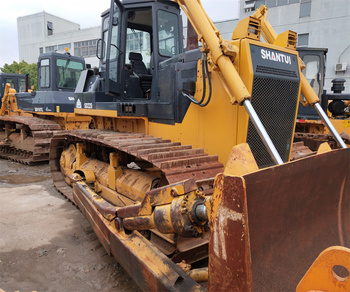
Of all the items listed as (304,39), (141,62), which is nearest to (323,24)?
(304,39)

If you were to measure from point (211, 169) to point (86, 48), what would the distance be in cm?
3364

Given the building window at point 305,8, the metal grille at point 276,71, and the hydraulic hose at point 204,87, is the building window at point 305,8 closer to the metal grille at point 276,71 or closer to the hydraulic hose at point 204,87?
the metal grille at point 276,71

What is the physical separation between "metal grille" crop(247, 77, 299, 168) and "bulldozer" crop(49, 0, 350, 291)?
0.4 inches

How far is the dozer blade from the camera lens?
144cm

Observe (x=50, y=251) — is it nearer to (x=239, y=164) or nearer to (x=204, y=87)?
(x=204, y=87)

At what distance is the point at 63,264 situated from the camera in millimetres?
2980

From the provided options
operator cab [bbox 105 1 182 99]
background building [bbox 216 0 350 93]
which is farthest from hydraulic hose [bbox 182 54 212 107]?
background building [bbox 216 0 350 93]

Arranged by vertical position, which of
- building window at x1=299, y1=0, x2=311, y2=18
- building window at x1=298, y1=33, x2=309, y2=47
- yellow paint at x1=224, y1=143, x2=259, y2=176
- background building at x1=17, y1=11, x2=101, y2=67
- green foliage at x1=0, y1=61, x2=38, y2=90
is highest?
background building at x1=17, y1=11, x2=101, y2=67

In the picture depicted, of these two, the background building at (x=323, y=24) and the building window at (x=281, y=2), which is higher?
the building window at (x=281, y=2)

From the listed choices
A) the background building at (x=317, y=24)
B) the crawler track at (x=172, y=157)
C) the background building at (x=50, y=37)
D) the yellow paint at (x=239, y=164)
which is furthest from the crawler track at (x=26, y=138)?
the background building at (x=50, y=37)

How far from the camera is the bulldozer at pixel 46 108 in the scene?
27.6 feet

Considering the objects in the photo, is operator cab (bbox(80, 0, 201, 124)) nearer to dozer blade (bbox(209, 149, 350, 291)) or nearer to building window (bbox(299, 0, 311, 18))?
dozer blade (bbox(209, 149, 350, 291))

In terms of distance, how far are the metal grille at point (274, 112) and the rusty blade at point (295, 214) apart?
2.47 ft

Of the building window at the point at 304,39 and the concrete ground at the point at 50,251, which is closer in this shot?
the concrete ground at the point at 50,251
